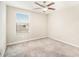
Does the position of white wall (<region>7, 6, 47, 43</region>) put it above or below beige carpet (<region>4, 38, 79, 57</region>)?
above

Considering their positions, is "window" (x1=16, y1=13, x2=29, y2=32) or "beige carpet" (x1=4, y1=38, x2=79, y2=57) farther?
"window" (x1=16, y1=13, x2=29, y2=32)

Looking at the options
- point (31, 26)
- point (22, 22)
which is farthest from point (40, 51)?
point (22, 22)

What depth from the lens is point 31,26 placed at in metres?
4.61

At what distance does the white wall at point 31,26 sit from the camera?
3.54 metres

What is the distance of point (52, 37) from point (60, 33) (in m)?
0.94

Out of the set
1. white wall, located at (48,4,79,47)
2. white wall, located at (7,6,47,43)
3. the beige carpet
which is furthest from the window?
white wall, located at (48,4,79,47)

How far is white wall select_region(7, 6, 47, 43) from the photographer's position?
11.6ft

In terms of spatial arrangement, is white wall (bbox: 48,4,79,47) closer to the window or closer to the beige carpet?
the beige carpet

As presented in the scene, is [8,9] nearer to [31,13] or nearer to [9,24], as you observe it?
[9,24]

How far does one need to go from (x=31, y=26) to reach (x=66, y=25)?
8.09 ft

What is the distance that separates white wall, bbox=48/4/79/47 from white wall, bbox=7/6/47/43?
0.79 metres

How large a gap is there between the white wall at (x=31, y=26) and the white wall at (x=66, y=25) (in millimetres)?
791

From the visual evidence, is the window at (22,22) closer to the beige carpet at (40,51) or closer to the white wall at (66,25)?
the beige carpet at (40,51)

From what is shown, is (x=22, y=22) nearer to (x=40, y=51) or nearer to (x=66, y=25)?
(x=40, y=51)
